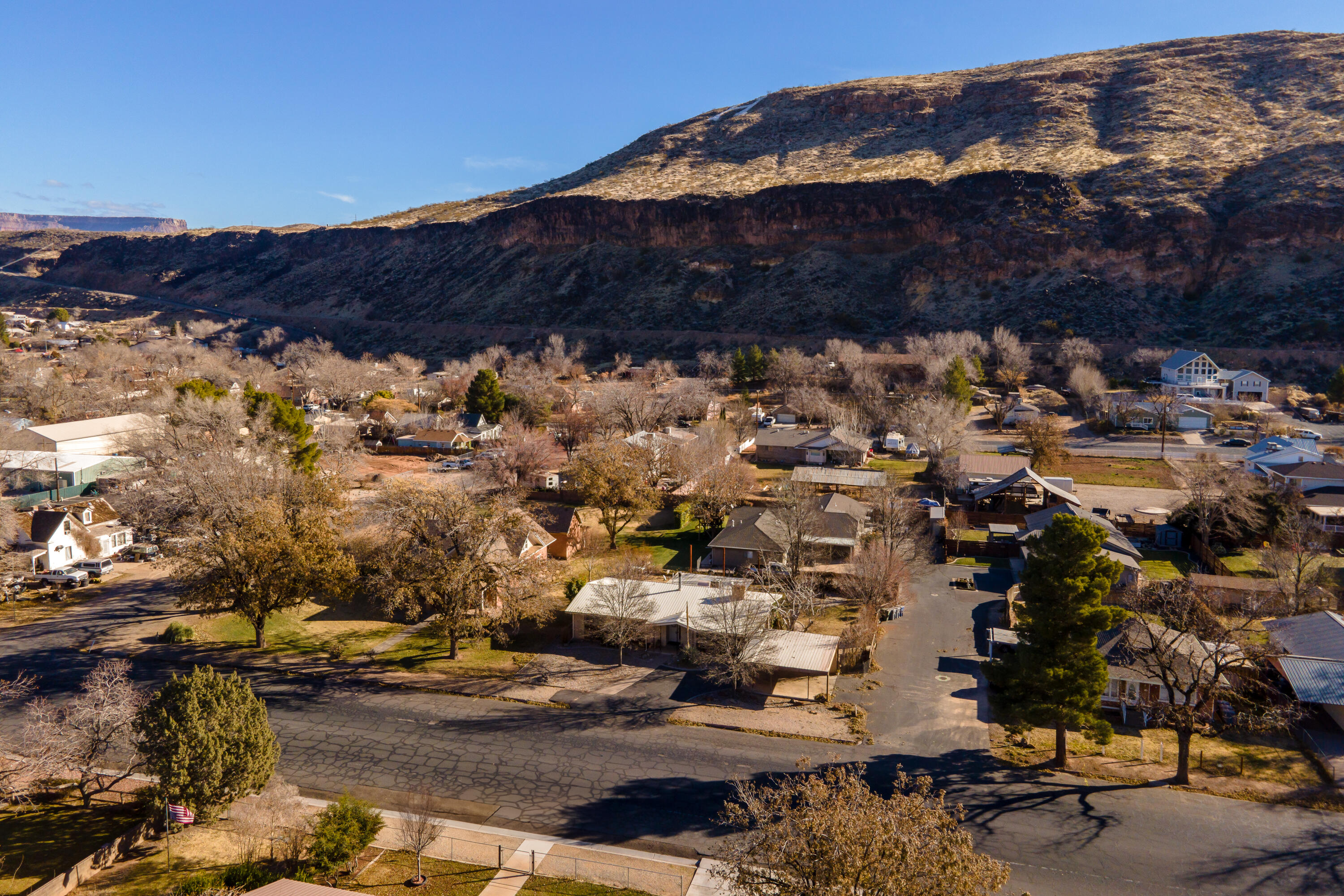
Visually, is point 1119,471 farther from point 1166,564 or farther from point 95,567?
point 95,567

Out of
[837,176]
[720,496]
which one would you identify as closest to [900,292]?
[837,176]

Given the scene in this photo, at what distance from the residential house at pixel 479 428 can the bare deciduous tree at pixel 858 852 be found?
48.1m

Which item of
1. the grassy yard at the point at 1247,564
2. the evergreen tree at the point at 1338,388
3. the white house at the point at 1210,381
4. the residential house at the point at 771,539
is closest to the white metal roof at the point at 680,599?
the residential house at the point at 771,539

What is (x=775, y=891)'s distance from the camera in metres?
12.3

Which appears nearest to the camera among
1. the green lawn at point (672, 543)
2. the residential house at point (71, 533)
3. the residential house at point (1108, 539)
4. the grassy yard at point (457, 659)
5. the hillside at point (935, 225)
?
the grassy yard at point (457, 659)

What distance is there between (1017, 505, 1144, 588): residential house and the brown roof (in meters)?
2.01

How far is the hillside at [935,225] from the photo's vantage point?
281ft

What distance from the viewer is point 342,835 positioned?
15406mm

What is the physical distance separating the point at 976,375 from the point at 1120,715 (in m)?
55.3

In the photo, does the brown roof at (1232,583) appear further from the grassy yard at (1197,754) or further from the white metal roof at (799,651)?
the white metal roof at (799,651)

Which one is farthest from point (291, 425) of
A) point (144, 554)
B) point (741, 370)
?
point (741, 370)

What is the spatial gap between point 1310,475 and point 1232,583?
16.5 metres

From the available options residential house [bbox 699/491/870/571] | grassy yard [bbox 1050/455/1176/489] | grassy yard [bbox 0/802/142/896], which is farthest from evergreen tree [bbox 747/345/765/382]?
grassy yard [bbox 0/802/142/896]

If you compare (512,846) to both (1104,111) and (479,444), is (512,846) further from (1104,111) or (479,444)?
(1104,111)
